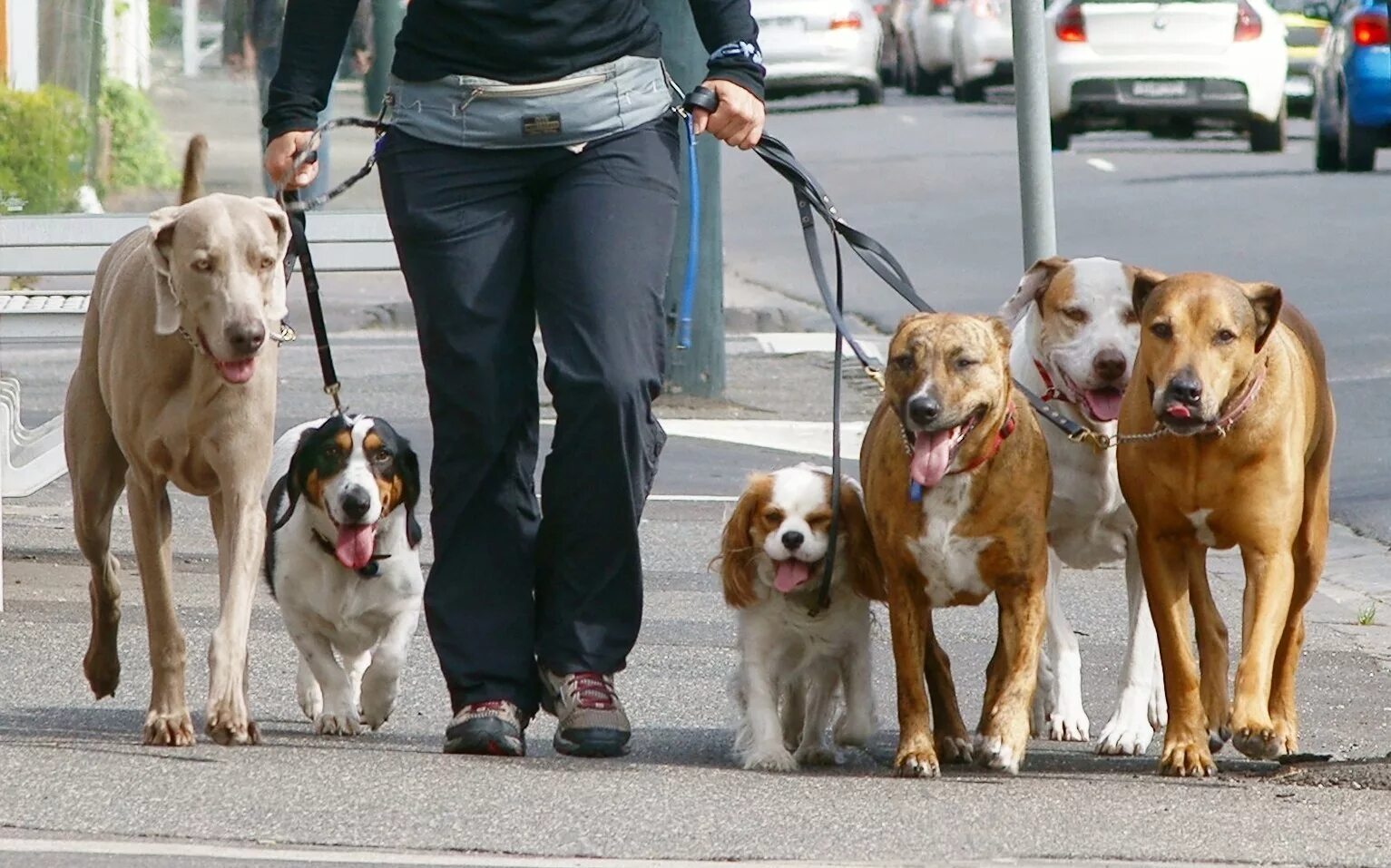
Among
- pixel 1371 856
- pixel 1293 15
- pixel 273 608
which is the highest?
pixel 1371 856

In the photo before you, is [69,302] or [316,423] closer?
[316,423]

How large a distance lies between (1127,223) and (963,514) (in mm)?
14790

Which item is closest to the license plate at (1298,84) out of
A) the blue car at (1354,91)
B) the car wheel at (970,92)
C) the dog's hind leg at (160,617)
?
the car wheel at (970,92)

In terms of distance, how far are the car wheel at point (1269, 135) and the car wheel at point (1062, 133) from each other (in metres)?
1.87

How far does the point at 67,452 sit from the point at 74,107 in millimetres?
4613

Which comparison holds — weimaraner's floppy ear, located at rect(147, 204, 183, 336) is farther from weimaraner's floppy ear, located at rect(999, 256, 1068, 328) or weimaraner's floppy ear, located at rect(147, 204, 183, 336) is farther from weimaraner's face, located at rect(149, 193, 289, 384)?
weimaraner's floppy ear, located at rect(999, 256, 1068, 328)

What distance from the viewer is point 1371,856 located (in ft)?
15.8

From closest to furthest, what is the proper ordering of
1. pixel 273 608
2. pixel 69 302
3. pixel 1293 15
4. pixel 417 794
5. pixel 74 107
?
1. pixel 417 794
2. pixel 273 608
3. pixel 69 302
4. pixel 74 107
5. pixel 1293 15

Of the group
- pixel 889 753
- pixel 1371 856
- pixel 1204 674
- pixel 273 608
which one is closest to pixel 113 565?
pixel 273 608

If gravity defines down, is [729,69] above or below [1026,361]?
above

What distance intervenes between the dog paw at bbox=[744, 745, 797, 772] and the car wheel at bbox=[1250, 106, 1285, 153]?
21105mm

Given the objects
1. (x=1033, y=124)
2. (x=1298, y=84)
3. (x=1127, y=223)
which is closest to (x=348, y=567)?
(x=1033, y=124)

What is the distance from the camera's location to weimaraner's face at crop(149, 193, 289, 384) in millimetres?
5715

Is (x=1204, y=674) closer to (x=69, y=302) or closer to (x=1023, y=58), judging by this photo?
(x=1023, y=58)
